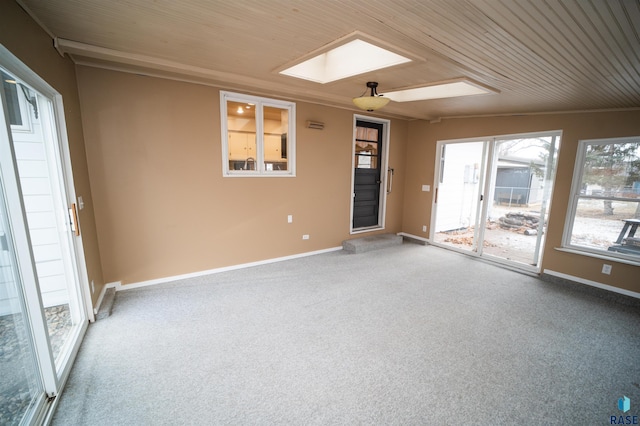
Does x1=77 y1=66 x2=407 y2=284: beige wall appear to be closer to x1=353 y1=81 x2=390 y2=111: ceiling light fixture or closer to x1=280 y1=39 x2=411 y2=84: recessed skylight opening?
x1=280 y1=39 x2=411 y2=84: recessed skylight opening

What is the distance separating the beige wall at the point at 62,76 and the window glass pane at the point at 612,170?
5.66 m

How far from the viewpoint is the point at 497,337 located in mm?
2469

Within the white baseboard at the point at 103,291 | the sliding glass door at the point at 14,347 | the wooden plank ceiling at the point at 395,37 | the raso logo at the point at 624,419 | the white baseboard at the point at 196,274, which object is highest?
the wooden plank ceiling at the point at 395,37

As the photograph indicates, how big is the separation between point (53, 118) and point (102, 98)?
2.83 ft

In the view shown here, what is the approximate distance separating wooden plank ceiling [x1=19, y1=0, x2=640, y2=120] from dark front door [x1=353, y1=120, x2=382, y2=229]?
7.03 feet

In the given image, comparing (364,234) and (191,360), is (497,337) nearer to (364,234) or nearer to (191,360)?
(191,360)

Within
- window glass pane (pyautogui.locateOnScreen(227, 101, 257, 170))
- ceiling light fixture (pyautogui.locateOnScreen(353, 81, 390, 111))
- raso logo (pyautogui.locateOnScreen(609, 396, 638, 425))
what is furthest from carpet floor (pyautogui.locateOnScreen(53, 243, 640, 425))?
ceiling light fixture (pyautogui.locateOnScreen(353, 81, 390, 111))

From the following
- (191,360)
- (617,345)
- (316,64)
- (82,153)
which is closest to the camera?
(191,360)

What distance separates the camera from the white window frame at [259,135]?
354 cm

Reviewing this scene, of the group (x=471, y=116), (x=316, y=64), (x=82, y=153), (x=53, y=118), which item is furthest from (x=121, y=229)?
(x=471, y=116)

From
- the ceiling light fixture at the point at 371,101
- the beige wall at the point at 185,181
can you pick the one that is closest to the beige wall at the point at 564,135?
the beige wall at the point at 185,181

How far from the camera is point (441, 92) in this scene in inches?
131

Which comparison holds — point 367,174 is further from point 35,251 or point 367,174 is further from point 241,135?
point 35,251

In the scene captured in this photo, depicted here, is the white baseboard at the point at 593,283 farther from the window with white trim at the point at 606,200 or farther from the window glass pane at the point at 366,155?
the window glass pane at the point at 366,155
